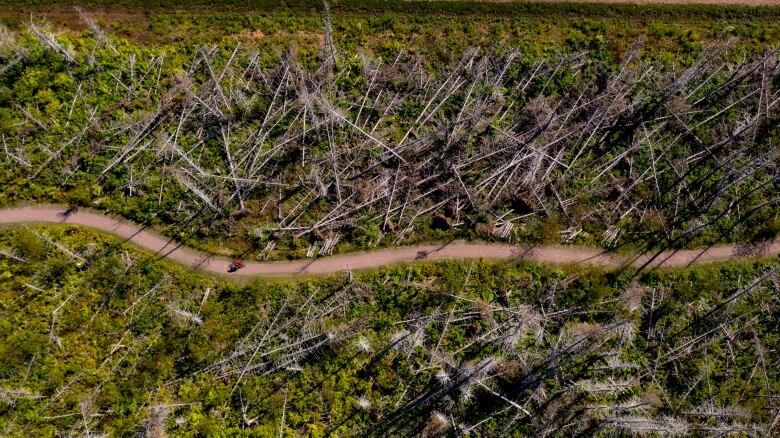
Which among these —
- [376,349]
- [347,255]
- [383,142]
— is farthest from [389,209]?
[376,349]

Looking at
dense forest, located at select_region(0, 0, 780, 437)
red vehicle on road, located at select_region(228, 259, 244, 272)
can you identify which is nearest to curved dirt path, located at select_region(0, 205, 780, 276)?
red vehicle on road, located at select_region(228, 259, 244, 272)

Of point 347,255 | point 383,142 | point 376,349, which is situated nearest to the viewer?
point 376,349

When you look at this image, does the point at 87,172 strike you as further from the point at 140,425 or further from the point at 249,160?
the point at 140,425

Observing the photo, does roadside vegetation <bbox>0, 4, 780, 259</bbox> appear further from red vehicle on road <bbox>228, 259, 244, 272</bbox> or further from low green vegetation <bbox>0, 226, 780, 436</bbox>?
low green vegetation <bbox>0, 226, 780, 436</bbox>

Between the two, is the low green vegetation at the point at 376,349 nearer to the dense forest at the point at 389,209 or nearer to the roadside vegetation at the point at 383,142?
the dense forest at the point at 389,209

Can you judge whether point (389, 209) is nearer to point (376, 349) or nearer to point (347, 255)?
point (347, 255)

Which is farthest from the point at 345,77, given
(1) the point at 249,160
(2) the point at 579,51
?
(2) the point at 579,51

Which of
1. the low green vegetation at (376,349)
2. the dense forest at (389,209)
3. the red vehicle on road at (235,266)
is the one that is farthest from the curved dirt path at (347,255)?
the low green vegetation at (376,349)
